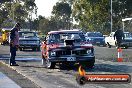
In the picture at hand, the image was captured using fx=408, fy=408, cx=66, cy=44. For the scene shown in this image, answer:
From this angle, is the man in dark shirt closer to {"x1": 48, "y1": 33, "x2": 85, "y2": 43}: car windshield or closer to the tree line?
{"x1": 48, "y1": 33, "x2": 85, "y2": 43}: car windshield

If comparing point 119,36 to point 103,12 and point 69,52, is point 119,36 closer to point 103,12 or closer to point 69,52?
point 69,52

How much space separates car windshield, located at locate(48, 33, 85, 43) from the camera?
16.8m

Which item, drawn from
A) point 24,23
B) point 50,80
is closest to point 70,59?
point 50,80

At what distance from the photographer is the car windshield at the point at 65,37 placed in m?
16.8

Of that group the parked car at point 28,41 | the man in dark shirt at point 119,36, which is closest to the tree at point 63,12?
the man in dark shirt at point 119,36

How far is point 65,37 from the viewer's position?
17000 millimetres

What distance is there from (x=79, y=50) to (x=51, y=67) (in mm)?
1421

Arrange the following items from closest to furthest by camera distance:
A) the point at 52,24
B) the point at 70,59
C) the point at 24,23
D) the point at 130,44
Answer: the point at 70,59, the point at 130,44, the point at 52,24, the point at 24,23

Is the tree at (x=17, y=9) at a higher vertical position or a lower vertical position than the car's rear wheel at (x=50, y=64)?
higher

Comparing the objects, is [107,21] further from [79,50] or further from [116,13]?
[79,50]

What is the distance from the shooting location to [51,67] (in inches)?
645

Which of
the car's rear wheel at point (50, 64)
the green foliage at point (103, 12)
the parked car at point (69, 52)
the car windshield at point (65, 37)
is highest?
the green foliage at point (103, 12)

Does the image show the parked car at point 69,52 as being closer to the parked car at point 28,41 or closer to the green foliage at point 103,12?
the parked car at point 28,41

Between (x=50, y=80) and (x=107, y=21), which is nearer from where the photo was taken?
(x=50, y=80)
